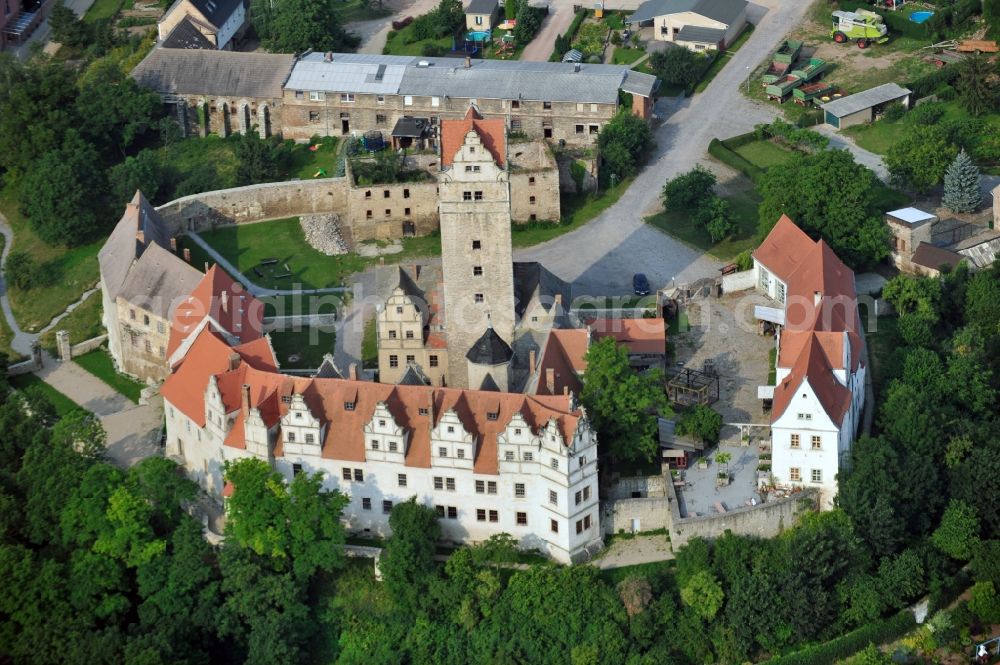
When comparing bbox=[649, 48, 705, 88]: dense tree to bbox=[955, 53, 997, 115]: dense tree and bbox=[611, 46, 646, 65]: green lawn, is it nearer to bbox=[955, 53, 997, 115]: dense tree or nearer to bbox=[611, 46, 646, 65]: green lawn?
bbox=[611, 46, 646, 65]: green lawn

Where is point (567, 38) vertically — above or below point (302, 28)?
below

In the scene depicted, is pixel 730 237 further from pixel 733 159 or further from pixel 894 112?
pixel 894 112

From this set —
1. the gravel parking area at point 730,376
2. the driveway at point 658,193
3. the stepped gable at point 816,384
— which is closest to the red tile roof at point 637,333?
the gravel parking area at point 730,376

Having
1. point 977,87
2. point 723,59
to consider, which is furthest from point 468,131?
point 723,59

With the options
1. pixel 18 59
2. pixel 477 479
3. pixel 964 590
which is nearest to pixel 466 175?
pixel 477 479

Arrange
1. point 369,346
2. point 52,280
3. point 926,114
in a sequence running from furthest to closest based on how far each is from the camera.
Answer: point 926,114
point 52,280
point 369,346

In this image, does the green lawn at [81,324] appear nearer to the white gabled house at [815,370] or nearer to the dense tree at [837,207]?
the white gabled house at [815,370]

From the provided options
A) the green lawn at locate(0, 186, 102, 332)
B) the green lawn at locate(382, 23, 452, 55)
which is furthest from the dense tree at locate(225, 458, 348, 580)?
the green lawn at locate(382, 23, 452, 55)
